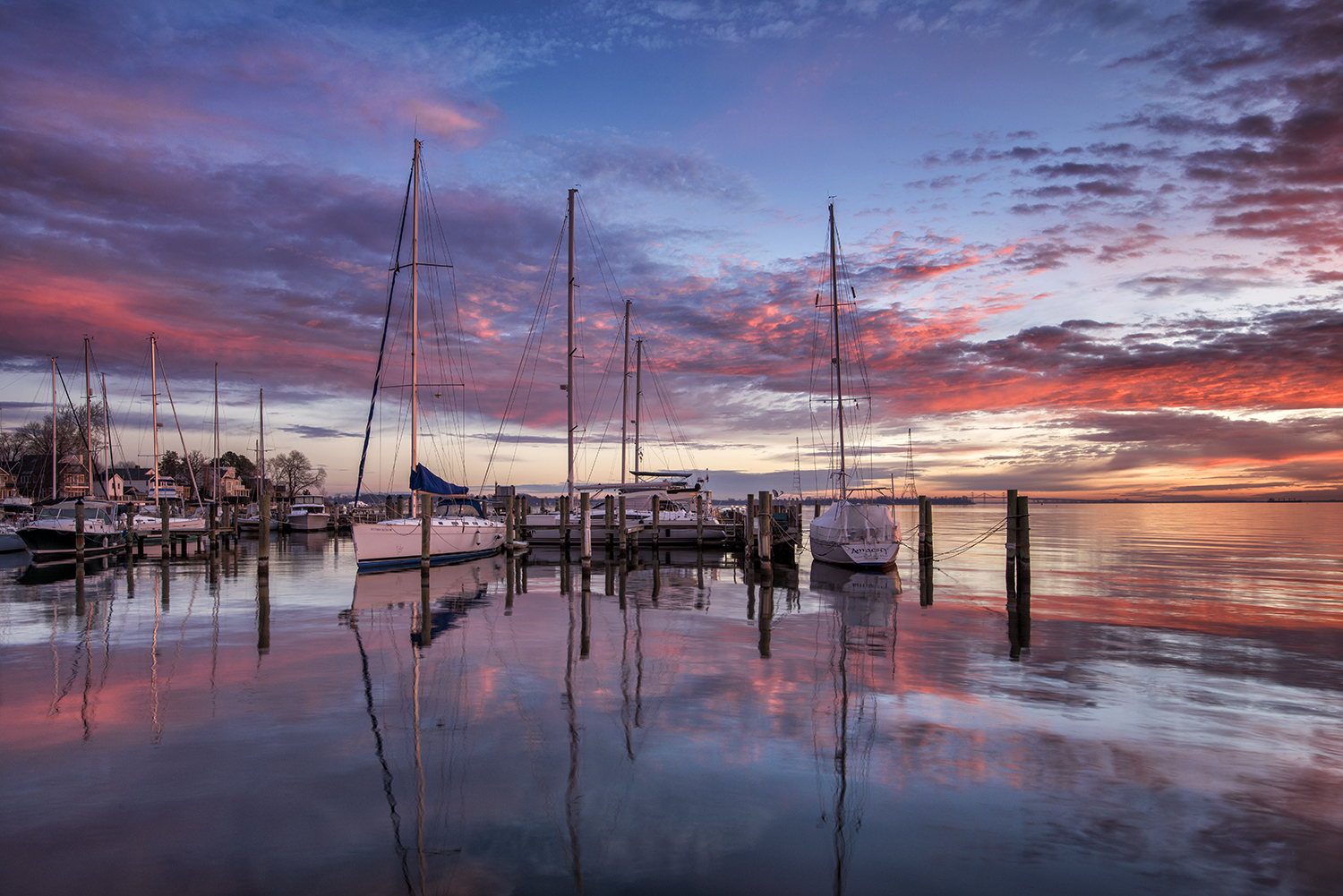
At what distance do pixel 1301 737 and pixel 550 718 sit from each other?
9.88 m

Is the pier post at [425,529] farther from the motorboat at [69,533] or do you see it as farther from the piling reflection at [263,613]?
the motorboat at [69,533]

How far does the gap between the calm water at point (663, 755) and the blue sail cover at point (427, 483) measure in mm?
12392

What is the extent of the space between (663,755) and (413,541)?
23.5m

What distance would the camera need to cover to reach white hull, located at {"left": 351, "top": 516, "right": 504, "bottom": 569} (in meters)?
28.5

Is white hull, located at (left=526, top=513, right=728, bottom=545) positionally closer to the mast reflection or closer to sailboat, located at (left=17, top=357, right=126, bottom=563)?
the mast reflection

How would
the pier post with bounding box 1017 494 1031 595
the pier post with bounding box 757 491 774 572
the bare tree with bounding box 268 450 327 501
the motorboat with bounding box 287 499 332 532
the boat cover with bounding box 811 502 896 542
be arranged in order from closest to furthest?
the pier post with bounding box 1017 494 1031 595, the boat cover with bounding box 811 502 896 542, the pier post with bounding box 757 491 774 572, the motorboat with bounding box 287 499 332 532, the bare tree with bounding box 268 450 327 501

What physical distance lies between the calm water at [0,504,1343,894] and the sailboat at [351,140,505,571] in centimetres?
974

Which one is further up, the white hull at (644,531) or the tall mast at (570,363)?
the tall mast at (570,363)

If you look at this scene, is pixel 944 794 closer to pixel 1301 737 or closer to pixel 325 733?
pixel 1301 737

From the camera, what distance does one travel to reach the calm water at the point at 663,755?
20.0 feet

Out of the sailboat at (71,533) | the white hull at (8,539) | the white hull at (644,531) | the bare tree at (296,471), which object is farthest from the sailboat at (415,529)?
the bare tree at (296,471)

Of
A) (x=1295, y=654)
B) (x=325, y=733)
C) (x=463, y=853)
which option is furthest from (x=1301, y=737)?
(x=325, y=733)

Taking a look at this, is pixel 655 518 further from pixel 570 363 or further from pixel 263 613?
pixel 263 613

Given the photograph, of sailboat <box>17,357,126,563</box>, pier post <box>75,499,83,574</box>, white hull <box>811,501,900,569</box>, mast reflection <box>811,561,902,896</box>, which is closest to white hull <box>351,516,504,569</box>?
pier post <box>75,499,83,574</box>
